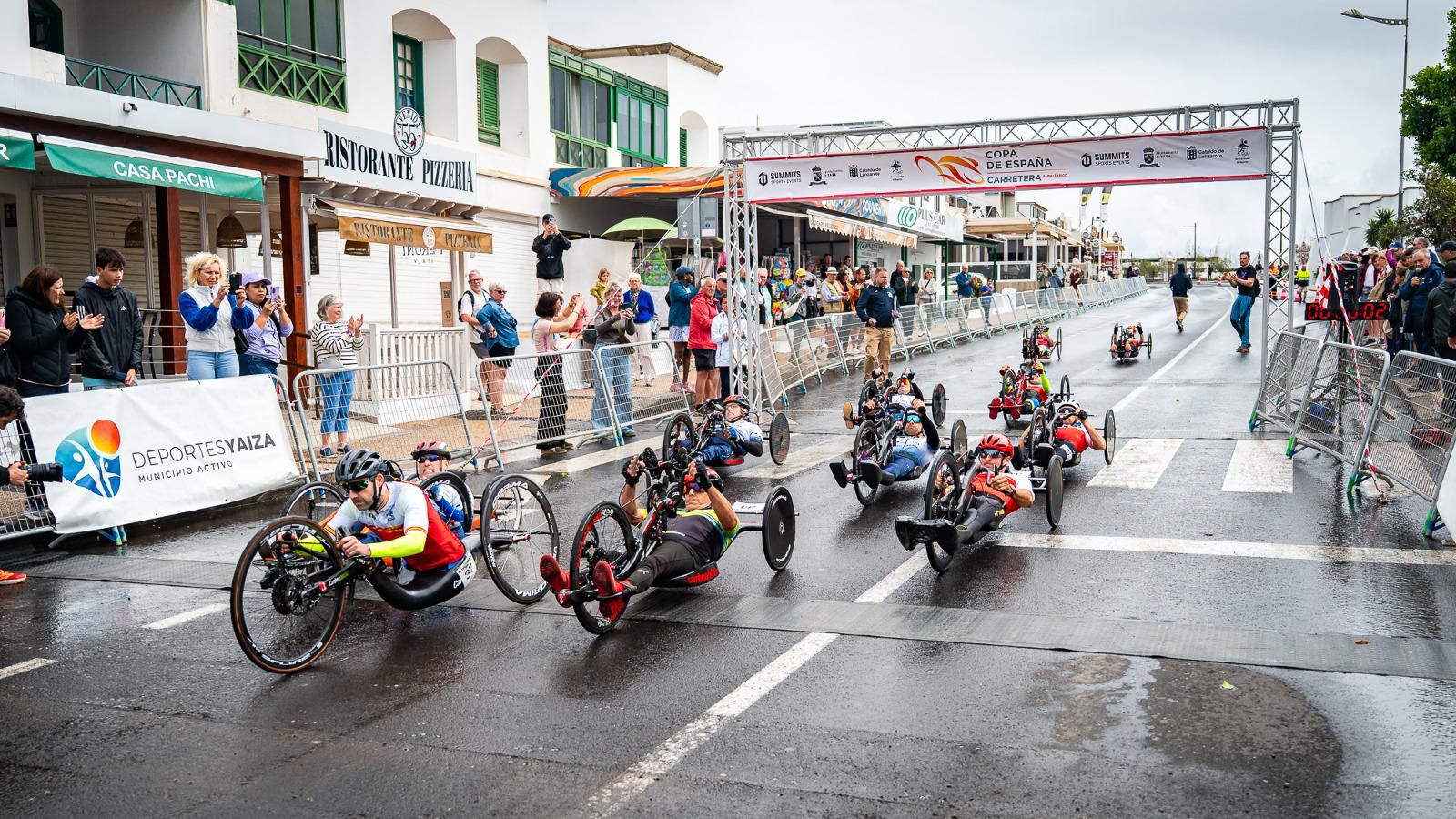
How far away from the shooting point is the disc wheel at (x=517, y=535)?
23.9 ft

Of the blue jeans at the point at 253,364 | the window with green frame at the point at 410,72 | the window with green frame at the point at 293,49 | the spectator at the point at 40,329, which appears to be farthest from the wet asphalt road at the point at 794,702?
the window with green frame at the point at 410,72

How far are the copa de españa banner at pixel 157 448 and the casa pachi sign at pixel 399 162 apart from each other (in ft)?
23.9

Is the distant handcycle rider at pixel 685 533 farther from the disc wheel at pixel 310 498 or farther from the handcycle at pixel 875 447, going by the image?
the handcycle at pixel 875 447

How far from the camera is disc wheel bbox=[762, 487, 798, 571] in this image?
7852 millimetres

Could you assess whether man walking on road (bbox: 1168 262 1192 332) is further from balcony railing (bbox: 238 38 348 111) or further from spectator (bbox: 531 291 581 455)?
spectator (bbox: 531 291 581 455)

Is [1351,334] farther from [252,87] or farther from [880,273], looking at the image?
[252,87]

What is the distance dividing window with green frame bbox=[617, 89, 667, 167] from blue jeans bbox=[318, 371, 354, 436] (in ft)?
66.5

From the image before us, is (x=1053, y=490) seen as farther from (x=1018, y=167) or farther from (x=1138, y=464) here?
(x=1018, y=167)

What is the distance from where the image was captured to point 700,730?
511 centimetres

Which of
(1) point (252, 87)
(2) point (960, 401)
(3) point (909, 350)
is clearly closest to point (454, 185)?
(1) point (252, 87)

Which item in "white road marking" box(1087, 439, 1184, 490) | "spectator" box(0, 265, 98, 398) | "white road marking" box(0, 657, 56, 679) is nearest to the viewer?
"white road marking" box(0, 657, 56, 679)

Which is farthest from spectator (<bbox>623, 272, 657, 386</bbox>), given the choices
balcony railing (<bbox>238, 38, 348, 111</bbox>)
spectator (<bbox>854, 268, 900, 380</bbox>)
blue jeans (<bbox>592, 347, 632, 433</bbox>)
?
balcony railing (<bbox>238, 38, 348, 111</bbox>)

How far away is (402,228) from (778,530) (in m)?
10.7

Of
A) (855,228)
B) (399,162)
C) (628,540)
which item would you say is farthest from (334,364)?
(855,228)
